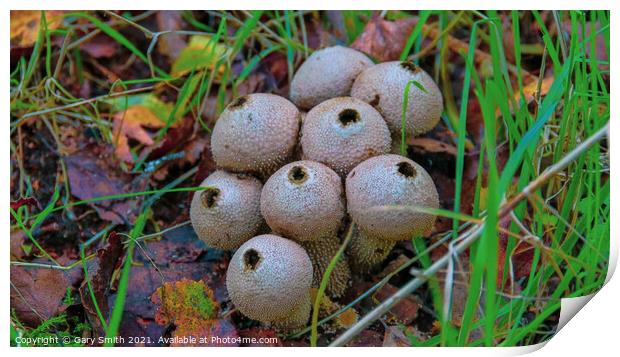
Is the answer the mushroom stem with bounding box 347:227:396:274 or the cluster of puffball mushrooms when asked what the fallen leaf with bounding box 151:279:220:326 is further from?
the mushroom stem with bounding box 347:227:396:274

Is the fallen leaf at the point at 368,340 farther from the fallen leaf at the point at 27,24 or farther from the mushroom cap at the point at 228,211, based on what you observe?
the fallen leaf at the point at 27,24

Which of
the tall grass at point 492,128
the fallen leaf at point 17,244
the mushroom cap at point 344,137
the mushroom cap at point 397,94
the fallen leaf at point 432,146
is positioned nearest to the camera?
the tall grass at point 492,128

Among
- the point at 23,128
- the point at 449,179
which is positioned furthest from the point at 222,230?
the point at 23,128

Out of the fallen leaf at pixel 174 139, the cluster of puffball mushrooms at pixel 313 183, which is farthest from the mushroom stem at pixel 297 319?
the fallen leaf at pixel 174 139

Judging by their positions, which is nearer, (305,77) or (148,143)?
(305,77)

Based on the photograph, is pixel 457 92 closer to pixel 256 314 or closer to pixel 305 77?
pixel 305 77

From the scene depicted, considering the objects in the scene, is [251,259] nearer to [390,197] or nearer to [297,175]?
[297,175]
